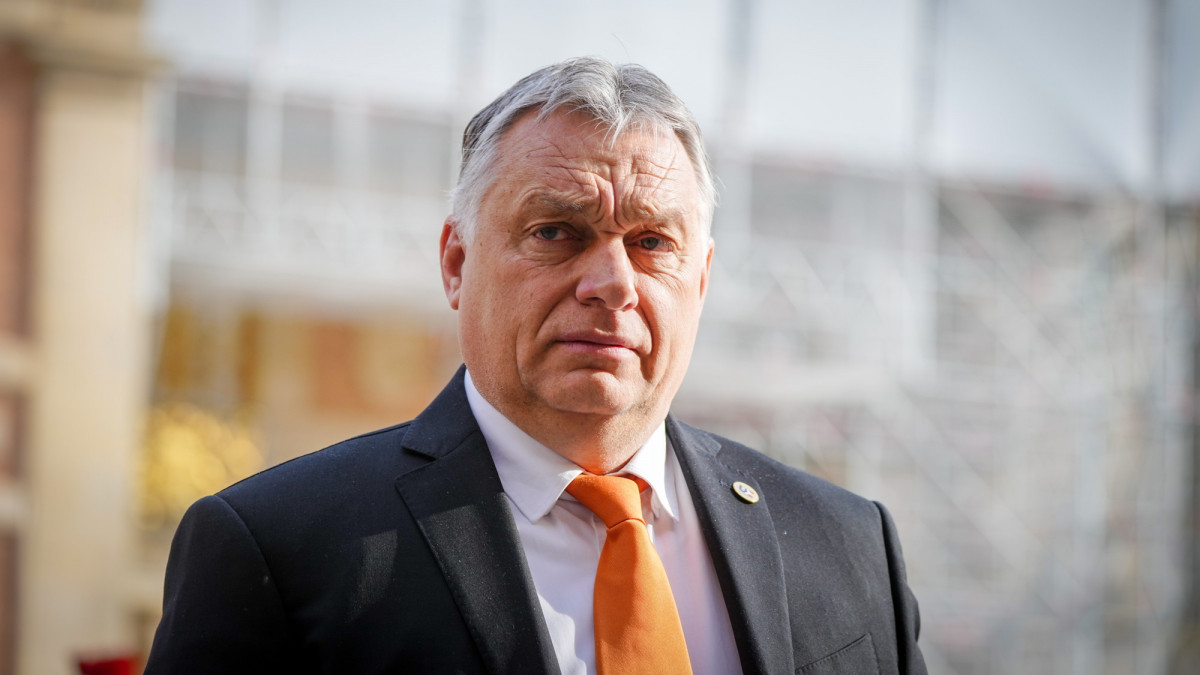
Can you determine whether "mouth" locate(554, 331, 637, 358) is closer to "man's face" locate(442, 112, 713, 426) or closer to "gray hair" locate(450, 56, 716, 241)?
"man's face" locate(442, 112, 713, 426)

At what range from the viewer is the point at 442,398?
1451 mm


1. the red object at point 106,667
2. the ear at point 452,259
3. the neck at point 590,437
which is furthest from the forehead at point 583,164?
the red object at point 106,667

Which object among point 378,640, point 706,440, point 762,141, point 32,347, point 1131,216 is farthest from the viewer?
point 1131,216

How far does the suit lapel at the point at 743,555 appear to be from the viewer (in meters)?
1.32

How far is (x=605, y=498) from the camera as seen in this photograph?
4.39 ft

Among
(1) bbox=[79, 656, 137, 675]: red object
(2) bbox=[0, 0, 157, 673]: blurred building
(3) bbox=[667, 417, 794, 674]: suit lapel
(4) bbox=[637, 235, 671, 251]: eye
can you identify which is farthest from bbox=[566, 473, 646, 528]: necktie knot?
(2) bbox=[0, 0, 157, 673]: blurred building

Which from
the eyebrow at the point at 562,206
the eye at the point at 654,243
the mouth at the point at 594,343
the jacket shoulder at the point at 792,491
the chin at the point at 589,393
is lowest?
the jacket shoulder at the point at 792,491

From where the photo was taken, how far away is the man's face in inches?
51.2

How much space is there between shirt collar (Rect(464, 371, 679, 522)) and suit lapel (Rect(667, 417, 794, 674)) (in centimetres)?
6

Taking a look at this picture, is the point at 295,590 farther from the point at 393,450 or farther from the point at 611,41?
the point at 611,41

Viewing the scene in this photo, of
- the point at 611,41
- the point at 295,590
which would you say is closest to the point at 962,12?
the point at 611,41

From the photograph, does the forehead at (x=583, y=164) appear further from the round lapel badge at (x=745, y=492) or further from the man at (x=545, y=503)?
the round lapel badge at (x=745, y=492)

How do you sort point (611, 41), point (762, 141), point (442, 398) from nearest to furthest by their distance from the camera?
point (442, 398), point (611, 41), point (762, 141)

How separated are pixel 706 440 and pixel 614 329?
1.07ft
